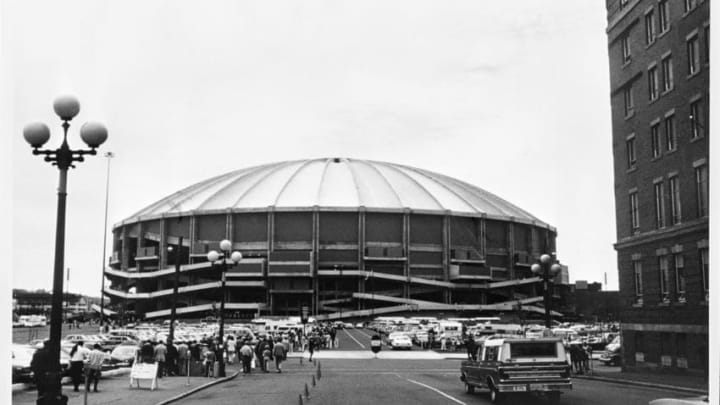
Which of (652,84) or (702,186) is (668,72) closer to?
(652,84)

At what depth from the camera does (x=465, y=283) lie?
5030 inches

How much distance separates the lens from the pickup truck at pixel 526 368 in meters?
21.3

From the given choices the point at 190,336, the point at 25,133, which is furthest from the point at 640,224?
the point at 190,336

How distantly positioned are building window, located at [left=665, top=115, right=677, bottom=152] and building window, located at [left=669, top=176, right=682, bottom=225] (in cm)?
80

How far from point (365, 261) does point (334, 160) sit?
23.3m

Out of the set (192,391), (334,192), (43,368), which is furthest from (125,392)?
(334,192)

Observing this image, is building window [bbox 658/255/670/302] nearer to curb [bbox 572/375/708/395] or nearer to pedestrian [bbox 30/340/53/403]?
curb [bbox 572/375/708/395]

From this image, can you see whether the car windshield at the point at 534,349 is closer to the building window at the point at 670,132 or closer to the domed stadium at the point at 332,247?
the building window at the point at 670,132

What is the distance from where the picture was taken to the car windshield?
22.3m

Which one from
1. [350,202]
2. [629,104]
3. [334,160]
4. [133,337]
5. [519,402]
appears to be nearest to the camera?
[629,104]

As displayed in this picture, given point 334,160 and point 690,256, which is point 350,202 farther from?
point 690,256

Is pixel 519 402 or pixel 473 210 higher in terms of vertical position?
pixel 473 210

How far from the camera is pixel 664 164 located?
18078 millimetres

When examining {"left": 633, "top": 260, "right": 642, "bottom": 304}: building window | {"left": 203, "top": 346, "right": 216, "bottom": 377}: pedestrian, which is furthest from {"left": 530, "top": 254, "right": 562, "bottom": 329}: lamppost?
{"left": 203, "top": 346, "right": 216, "bottom": 377}: pedestrian
